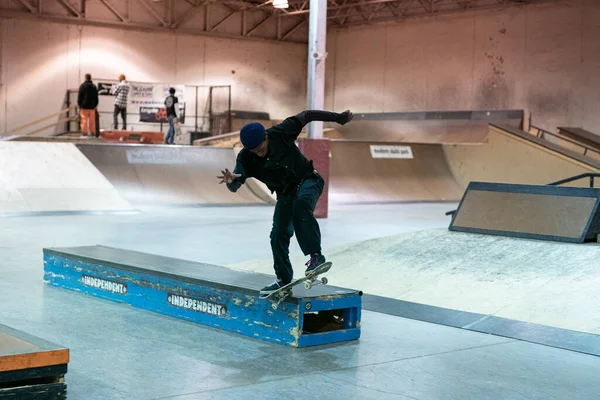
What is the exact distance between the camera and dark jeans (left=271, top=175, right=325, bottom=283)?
5305 mm

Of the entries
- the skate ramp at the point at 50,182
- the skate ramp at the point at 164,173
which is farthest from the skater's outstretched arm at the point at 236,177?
the skate ramp at the point at 164,173

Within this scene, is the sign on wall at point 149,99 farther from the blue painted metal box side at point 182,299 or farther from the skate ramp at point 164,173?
the blue painted metal box side at point 182,299

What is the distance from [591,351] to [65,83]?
91.5 feet

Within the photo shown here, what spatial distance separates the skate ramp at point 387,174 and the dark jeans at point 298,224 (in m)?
13.6

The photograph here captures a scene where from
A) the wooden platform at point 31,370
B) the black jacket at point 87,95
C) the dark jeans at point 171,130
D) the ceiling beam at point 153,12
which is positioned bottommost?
the wooden platform at point 31,370

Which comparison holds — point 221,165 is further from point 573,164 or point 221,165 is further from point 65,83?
point 65,83

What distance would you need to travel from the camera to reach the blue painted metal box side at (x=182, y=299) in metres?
5.39

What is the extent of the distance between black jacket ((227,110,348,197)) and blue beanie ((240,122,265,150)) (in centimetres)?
16

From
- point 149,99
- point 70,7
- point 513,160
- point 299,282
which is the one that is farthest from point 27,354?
point 70,7

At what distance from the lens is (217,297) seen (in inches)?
227

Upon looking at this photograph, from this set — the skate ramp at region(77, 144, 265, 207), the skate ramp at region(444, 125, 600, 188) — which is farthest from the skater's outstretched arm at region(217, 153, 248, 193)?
the skate ramp at region(444, 125, 600, 188)

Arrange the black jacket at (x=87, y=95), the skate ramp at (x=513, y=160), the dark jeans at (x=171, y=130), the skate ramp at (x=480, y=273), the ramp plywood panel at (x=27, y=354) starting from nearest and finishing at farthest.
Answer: the ramp plywood panel at (x=27, y=354) → the skate ramp at (x=480, y=273) → the black jacket at (x=87, y=95) → the skate ramp at (x=513, y=160) → the dark jeans at (x=171, y=130)

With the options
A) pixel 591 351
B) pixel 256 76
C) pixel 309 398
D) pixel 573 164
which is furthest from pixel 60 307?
pixel 256 76

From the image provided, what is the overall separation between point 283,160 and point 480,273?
2871 mm
